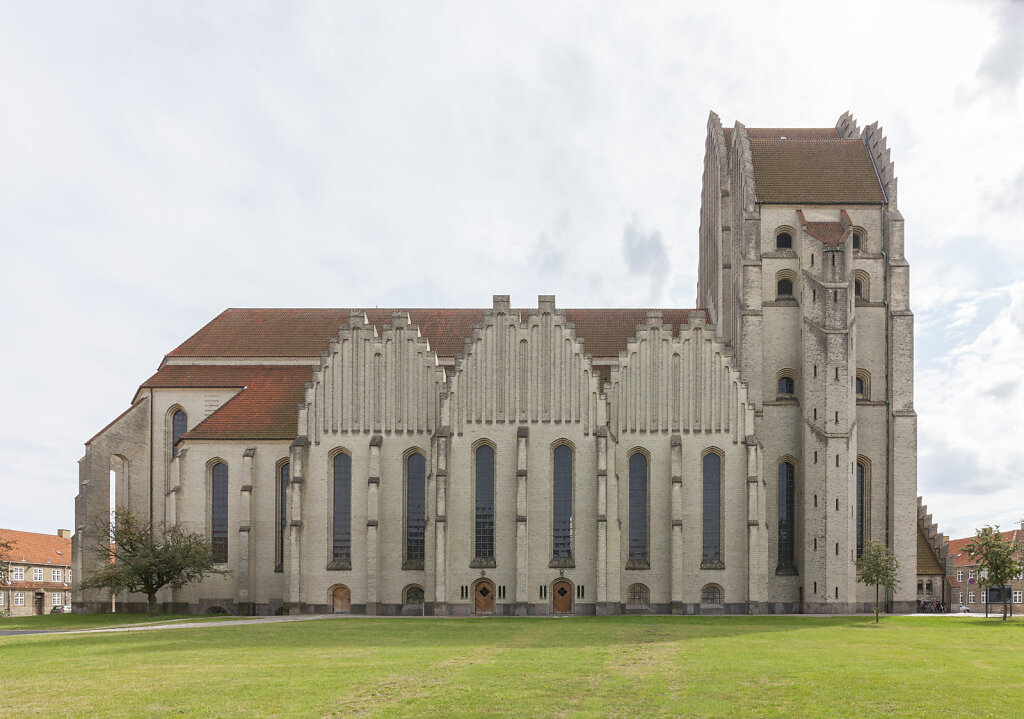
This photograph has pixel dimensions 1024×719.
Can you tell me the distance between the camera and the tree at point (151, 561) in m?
58.3

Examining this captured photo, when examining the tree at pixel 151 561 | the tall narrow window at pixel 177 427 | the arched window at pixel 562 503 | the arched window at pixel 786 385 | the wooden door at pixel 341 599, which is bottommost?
the wooden door at pixel 341 599

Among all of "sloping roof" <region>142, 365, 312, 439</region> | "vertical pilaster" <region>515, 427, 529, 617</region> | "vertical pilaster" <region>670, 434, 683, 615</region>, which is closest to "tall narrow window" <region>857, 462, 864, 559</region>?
"vertical pilaster" <region>670, 434, 683, 615</region>

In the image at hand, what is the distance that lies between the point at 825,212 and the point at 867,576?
2631 cm

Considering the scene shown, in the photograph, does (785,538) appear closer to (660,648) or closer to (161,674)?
(660,648)

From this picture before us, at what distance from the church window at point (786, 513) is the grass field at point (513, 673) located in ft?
61.6

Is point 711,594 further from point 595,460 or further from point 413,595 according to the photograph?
point 413,595

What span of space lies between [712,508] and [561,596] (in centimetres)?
1148

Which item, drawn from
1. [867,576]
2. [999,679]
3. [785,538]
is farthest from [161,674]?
[785,538]

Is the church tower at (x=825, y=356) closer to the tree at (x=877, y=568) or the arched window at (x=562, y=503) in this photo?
the tree at (x=877, y=568)

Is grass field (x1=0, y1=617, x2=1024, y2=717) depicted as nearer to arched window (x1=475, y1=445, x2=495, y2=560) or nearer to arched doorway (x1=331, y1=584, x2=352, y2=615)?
arched window (x1=475, y1=445, x2=495, y2=560)

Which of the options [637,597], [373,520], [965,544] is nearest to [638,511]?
[637,597]

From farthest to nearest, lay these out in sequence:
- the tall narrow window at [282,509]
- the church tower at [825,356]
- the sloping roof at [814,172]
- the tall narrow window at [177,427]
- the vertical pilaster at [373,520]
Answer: the tall narrow window at [177,427], the sloping roof at [814,172], the tall narrow window at [282,509], the church tower at [825,356], the vertical pilaster at [373,520]

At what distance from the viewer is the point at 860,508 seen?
6450 centimetres

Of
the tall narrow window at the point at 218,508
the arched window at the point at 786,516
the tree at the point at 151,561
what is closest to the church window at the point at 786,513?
the arched window at the point at 786,516
